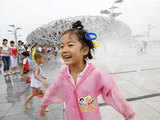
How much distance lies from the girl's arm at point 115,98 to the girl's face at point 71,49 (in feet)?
0.89

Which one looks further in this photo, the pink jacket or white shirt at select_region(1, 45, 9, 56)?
white shirt at select_region(1, 45, 9, 56)

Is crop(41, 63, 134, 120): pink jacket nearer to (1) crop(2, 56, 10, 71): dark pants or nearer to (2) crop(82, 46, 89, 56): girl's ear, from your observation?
(2) crop(82, 46, 89, 56): girl's ear

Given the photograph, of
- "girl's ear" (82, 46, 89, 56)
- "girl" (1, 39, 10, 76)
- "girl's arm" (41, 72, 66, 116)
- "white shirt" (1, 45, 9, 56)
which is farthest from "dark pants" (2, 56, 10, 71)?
"girl's ear" (82, 46, 89, 56)

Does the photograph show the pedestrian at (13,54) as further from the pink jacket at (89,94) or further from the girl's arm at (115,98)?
the girl's arm at (115,98)

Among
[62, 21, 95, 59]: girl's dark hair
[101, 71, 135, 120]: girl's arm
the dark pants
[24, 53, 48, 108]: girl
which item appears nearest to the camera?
[101, 71, 135, 120]: girl's arm

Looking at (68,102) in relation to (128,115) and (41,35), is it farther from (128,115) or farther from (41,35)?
(41,35)

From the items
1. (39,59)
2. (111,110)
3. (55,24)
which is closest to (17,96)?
(39,59)

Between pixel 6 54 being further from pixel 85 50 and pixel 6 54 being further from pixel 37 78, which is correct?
pixel 85 50

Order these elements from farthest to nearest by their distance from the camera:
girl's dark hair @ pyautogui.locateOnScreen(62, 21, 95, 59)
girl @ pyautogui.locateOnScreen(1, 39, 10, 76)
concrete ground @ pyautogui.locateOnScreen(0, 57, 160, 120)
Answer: girl @ pyautogui.locateOnScreen(1, 39, 10, 76) < concrete ground @ pyautogui.locateOnScreen(0, 57, 160, 120) < girl's dark hair @ pyautogui.locateOnScreen(62, 21, 95, 59)

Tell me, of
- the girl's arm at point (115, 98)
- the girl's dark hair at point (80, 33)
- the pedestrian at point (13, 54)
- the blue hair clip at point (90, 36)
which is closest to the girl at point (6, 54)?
the pedestrian at point (13, 54)

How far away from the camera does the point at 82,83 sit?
119 centimetres

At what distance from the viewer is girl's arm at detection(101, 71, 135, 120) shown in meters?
1.13

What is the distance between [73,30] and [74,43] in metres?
0.13

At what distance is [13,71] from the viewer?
22.8ft
